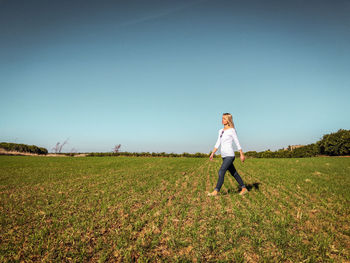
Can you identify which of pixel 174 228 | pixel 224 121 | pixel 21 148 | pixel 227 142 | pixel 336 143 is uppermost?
pixel 336 143


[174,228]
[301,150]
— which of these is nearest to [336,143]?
[301,150]

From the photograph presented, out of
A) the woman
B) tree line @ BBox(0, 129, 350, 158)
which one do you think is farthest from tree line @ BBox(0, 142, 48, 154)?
the woman

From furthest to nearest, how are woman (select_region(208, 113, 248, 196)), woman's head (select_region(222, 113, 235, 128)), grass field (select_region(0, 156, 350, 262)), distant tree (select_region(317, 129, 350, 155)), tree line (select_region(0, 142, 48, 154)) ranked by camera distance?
tree line (select_region(0, 142, 48, 154)), distant tree (select_region(317, 129, 350, 155)), woman's head (select_region(222, 113, 235, 128)), woman (select_region(208, 113, 248, 196)), grass field (select_region(0, 156, 350, 262))

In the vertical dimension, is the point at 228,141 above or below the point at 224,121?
below

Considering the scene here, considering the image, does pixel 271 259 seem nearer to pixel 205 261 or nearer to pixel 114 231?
pixel 205 261

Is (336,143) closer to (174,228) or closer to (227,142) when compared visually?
(227,142)

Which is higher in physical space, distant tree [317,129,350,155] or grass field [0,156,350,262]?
distant tree [317,129,350,155]

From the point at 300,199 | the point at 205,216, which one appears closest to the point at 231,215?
the point at 205,216

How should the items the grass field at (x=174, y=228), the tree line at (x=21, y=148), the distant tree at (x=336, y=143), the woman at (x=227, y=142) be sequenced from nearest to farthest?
the grass field at (x=174, y=228) < the woman at (x=227, y=142) < the distant tree at (x=336, y=143) < the tree line at (x=21, y=148)

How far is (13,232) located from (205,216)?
149 inches

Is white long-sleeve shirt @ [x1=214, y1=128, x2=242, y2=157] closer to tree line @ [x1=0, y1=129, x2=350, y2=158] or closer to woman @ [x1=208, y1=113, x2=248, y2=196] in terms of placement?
woman @ [x1=208, y1=113, x2=248, y2=196]

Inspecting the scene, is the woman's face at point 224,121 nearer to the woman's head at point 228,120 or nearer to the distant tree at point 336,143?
the woman's head at point 228,120

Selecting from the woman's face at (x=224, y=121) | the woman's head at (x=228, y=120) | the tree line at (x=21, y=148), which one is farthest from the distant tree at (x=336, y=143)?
the tree line at (x=21, y=148)

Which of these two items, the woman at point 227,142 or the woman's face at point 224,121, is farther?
the woman's face at point 224,121
